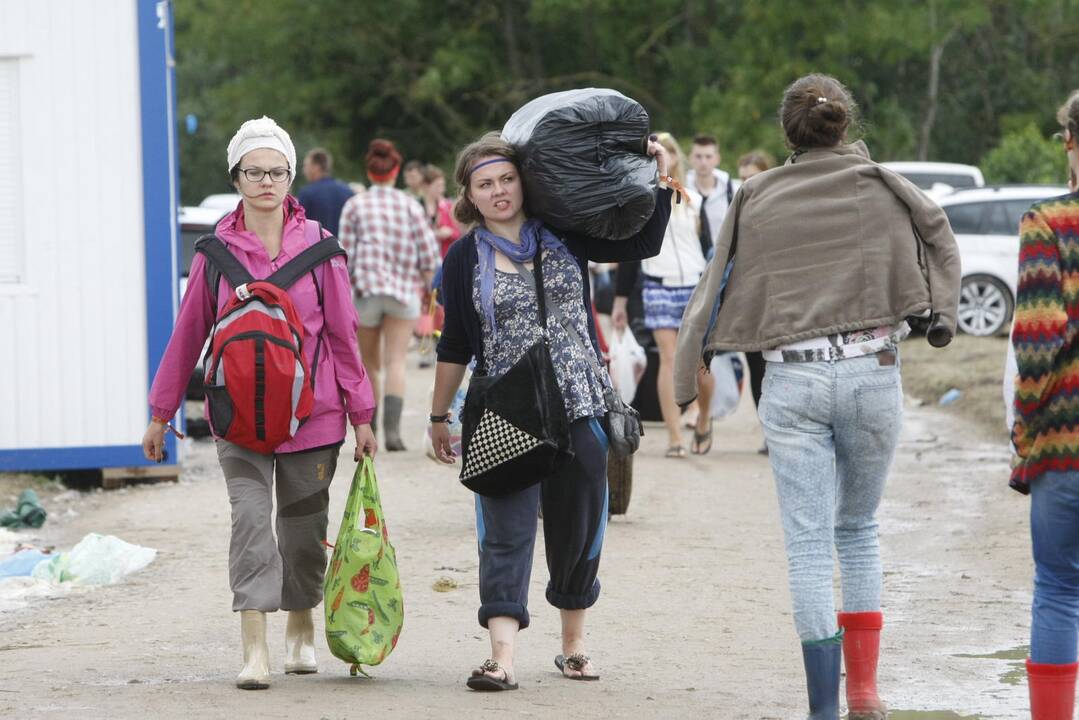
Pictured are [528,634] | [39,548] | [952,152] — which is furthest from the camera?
[952,152]

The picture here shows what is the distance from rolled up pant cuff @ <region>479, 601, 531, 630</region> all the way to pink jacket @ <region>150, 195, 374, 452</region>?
2.37 ft

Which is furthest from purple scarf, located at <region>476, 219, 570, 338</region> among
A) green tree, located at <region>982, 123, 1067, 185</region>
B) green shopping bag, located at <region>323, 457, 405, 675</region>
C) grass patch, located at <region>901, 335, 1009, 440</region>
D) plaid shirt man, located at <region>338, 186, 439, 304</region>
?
green tree, located at <region>982, 123, 1067, 185</region>

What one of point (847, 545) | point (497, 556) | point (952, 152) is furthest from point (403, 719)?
point (952, 152)

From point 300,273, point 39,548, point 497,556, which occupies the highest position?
point 300,273

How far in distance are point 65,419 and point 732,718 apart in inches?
240

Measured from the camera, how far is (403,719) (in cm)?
518

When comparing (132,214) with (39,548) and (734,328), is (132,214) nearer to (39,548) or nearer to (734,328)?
(39,548)

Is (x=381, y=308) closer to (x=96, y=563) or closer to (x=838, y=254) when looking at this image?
(x=96, y=563)

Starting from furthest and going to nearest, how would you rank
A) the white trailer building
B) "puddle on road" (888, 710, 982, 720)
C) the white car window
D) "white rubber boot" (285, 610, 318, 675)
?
1. the white car window
2. the white trailer building
3. "white rubber boot" (285, 610, 318, 675)
4. "puddle on road" (888, 710, 982, 720)

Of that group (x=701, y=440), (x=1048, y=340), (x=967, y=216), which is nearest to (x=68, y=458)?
(x=701, y=440)

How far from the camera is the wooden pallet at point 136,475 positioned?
1079cm

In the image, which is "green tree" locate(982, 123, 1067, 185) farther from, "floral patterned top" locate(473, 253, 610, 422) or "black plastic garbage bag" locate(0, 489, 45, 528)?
"floral patterned top" locate(473, 253, 610, 422)

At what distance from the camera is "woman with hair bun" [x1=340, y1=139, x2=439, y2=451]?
11.9 m

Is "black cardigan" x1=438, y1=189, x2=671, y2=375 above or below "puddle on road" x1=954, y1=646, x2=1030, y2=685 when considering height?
above
